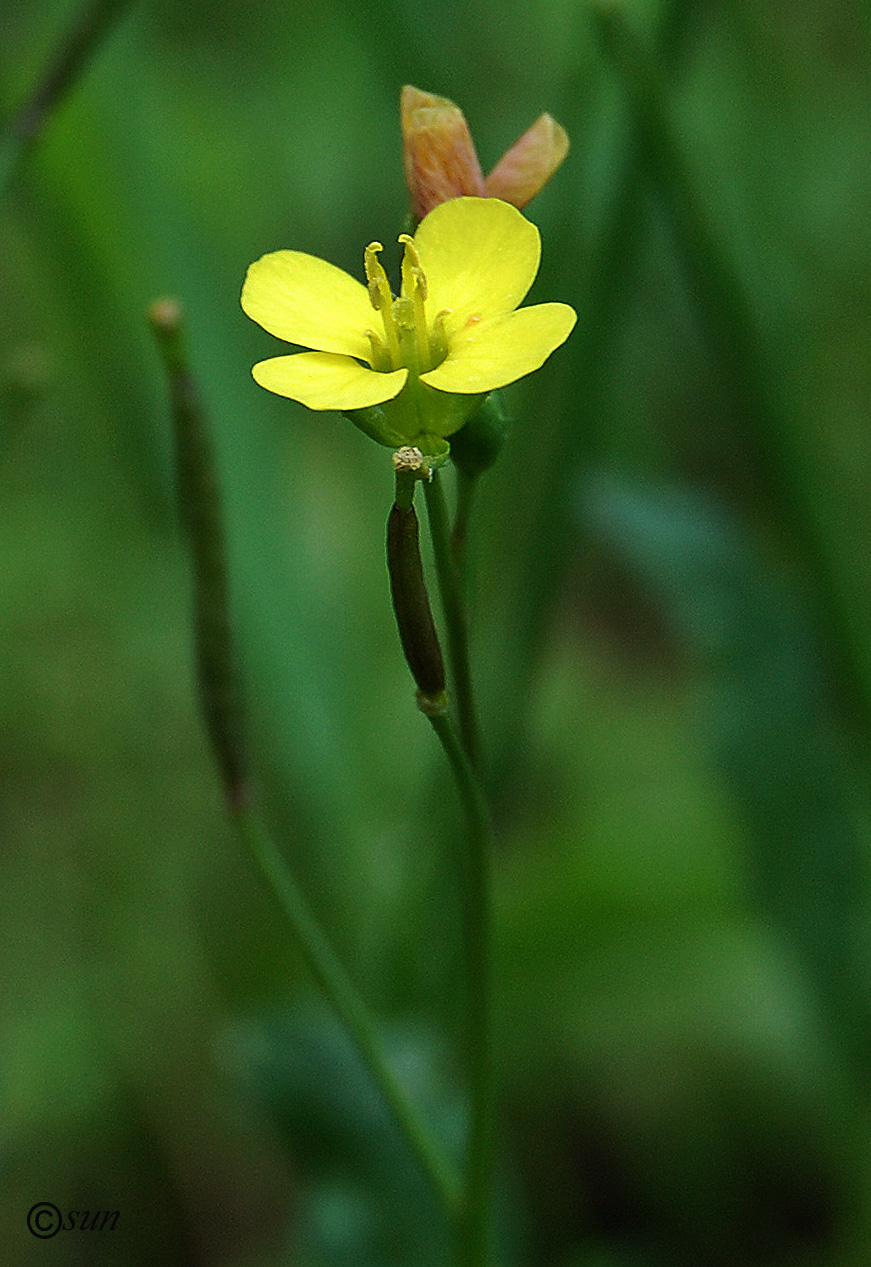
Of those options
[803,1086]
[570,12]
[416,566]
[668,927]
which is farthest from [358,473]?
[416,566]

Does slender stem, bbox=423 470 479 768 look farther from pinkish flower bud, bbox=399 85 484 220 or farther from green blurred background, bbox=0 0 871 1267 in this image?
green blurred background, bbox=0 0 871 1267

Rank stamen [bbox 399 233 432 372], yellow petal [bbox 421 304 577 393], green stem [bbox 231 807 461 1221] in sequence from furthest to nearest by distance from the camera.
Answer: green stem [bbox 231 807 461 1221] < stamen [bbox 399 233 432 372] < yellow petal [bbox 421 304 577 393]

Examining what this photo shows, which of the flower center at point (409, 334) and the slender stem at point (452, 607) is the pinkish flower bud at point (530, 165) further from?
the slender stem at point (452, 607)

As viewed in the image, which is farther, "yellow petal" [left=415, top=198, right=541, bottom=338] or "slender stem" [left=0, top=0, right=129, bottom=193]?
"slender stem" [left=0, top=0, right=129, bottom=193]

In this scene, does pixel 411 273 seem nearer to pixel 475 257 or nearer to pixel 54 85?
pixel 475 257

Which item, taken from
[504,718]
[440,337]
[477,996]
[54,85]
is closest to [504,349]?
[440,337]

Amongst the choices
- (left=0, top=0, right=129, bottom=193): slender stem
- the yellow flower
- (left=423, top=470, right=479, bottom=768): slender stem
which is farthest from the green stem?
(left=0, top=0, right=129, bottom=193): slender stem

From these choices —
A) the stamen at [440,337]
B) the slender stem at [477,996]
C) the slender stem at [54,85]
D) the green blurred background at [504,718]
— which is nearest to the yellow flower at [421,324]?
the stamen at [440,337]
